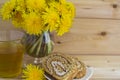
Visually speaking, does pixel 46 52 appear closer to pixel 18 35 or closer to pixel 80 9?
pixel 18 35

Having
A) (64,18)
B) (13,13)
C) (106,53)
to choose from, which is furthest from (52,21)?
(106,53)

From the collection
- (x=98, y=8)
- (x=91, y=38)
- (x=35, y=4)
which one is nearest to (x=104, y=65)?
(x=91, y=38)

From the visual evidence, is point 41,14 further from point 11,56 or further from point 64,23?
point 11,56

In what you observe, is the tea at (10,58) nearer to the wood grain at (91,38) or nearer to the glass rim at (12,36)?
the glass rim at (12,36)

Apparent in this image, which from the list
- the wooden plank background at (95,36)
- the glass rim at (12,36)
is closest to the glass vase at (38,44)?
the glass rim at (12,36)

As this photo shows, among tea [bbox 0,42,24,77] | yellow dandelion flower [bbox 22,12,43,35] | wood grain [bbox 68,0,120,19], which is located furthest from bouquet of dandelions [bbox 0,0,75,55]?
wood grain [bbox 68,0,120,19]

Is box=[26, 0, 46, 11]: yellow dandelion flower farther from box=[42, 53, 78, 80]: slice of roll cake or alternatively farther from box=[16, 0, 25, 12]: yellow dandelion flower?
box=[42, 53, 78, 80]: slice of roll cake
